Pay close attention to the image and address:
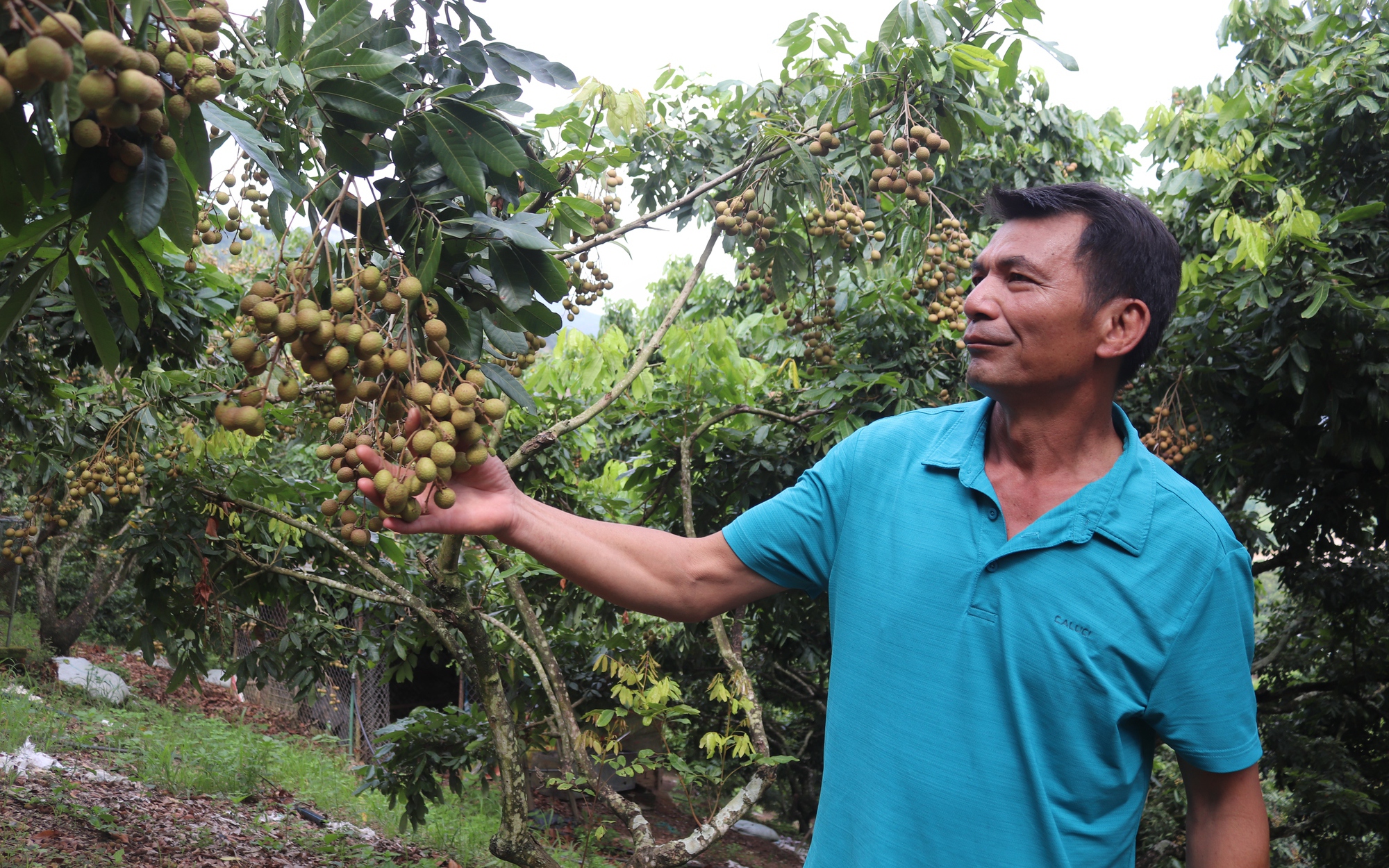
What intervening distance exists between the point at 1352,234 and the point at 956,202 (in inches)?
88.6

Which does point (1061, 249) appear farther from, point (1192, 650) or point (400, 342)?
point (400, 342)

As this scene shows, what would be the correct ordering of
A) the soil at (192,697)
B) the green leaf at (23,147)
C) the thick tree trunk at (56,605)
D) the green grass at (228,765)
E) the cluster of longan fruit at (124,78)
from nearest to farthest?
1. the cluster of longan fruit at (124,78)
2. the green leaf at (23,147)
3. the green grass at (228,765)
4. the soil at (192,697)
5. the thick tree trunk at (56,605)

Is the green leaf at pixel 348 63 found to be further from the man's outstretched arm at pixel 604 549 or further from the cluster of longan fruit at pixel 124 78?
the man's outstretched arm at pixel 604 549

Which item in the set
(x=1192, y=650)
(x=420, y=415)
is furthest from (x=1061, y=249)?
(x=420, y=415)

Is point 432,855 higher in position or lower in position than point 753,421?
lower

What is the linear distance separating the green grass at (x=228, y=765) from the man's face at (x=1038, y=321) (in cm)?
406

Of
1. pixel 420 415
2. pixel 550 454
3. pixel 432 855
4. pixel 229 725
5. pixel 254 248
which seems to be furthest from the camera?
pixel 254 248

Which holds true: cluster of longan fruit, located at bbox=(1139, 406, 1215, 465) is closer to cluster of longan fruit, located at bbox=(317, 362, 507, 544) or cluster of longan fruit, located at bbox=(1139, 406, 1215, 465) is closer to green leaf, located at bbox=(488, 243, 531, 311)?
green leaf, located at bbox=(488, 243, 531, 311)

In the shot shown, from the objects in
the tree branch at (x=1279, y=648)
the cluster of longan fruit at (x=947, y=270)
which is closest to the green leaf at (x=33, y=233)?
the cluster of longan fruit at (x=947, y=270)

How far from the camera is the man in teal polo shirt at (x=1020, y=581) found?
117 centimetres

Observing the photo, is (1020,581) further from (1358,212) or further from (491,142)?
(1358,212)

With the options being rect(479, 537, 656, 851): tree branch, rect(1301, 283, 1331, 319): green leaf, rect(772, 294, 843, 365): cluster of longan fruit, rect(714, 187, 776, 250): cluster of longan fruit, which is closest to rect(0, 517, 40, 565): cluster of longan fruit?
rect(479, 537, 656, 851): tree branch

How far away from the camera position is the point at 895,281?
396 cm

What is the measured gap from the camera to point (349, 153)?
4.19ft
